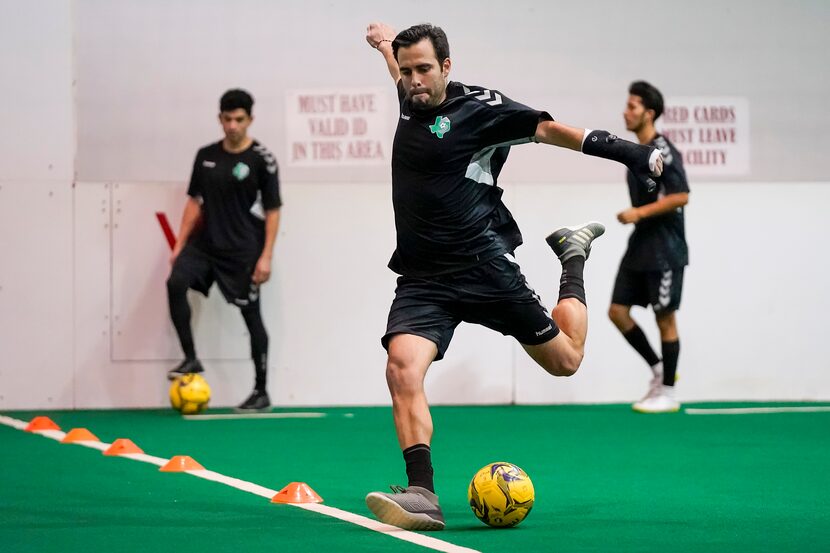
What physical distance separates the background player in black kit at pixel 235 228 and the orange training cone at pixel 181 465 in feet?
11.1

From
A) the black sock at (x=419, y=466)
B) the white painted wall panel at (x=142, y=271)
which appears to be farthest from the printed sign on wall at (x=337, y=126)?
the black sock at (x=419, y=466)

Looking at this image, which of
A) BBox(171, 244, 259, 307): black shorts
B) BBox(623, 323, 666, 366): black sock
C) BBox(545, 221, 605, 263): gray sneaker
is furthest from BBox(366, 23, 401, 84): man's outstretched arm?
BBox(623, 323, 666, 366): black sock

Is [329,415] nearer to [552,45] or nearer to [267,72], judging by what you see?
[267,72]

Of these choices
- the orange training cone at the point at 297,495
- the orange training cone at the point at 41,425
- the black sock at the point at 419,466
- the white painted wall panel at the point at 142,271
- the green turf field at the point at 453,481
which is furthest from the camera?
the white painted wall panel at the point at 142,271

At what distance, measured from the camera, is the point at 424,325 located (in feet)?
18.3

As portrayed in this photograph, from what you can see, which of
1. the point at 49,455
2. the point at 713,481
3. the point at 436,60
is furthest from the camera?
the point at 49,455

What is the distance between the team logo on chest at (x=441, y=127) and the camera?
5582 mm

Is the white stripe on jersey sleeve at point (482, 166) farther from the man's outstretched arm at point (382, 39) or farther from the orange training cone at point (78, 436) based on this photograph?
the orange training cone at point (78, 436)

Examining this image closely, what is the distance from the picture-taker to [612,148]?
5.41 meters

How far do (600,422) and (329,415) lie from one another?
6.59ft

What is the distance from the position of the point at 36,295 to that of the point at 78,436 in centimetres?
257

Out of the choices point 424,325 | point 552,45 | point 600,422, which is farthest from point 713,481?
point 552,45

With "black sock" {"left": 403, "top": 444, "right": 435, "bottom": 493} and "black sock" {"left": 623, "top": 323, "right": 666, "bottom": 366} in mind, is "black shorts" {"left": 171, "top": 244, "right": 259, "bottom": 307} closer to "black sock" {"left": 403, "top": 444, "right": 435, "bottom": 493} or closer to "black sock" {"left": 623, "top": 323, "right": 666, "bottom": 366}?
"black sock" {"left": 623, "top": 323, "right": 666, "bottom": 366}

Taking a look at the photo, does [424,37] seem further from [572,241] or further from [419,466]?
[419,466]
